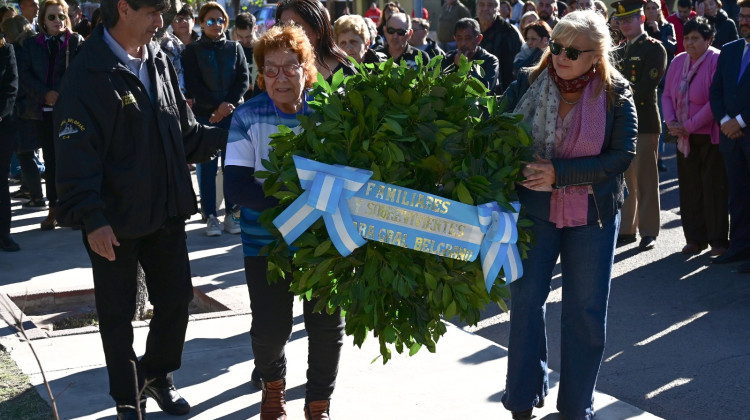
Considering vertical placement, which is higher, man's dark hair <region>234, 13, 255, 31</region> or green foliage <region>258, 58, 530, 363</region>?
man's dark hair <region>234, 13, 255, 31</region>

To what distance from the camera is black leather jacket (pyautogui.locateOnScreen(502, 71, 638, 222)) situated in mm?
4582

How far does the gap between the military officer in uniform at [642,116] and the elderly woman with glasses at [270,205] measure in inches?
190

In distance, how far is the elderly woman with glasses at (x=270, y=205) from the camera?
455cm

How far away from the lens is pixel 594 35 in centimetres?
457

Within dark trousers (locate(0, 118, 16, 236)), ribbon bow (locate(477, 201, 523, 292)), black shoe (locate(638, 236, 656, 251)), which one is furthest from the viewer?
dark trousers (locate(0, 118, 16, 236))

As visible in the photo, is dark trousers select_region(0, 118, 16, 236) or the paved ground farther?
dark trousers select_region(0, 118, 16, 236)

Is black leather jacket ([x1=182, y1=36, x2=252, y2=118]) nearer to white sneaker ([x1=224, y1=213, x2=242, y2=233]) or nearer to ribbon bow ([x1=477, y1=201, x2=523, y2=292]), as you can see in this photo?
white sneaker ([x1=224, y1=213, x2=242, y2=233])

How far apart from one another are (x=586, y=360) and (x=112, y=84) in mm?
2591

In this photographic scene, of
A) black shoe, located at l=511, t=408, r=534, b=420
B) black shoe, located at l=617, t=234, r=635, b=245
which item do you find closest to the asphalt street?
black shoe, located at l=617, t=234, r=635, b=245

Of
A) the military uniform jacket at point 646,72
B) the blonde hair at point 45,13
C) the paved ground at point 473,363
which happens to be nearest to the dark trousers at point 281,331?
Answer: the paved ground at point 473,363

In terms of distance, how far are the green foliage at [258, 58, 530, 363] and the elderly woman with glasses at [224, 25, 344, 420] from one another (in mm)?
407

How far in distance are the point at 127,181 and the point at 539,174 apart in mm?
1888

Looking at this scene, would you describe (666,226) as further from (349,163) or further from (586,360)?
(349,163)

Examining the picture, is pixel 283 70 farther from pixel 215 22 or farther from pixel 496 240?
pixel 215 22
